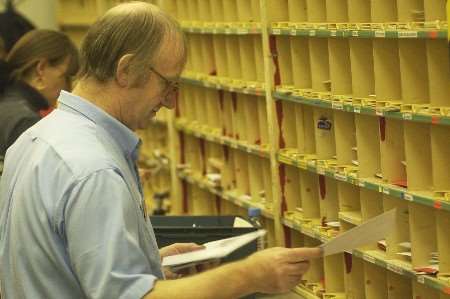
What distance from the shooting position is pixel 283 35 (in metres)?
5.15

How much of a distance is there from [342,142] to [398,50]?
71 cm

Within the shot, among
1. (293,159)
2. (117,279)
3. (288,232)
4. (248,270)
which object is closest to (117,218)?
(117,279)

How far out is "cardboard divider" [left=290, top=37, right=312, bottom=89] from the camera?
5031 millimetres

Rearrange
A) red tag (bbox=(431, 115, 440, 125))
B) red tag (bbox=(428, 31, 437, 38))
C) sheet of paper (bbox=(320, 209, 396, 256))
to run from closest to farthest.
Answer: sheet of paper (bbox=(320, 209, 396, 256)) → red tag (bbox=(428, 31, 437, 38)) → red tag (bbox=(431, 115, 440, 125))

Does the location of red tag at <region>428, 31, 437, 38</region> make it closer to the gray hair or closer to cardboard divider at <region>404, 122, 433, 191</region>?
cardboard divider at <region>404, 122, 433, 191</region>

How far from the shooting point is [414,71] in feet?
13.0

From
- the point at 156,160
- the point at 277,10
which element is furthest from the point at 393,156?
the point at 156,160

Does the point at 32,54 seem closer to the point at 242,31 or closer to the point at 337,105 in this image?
the point at 242,31

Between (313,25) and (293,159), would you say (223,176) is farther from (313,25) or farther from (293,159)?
(313,25)

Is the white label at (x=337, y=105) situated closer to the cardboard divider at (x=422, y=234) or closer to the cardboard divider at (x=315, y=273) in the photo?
the cardboard divider at (x=422, y=234)

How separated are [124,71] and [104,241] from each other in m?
0.52

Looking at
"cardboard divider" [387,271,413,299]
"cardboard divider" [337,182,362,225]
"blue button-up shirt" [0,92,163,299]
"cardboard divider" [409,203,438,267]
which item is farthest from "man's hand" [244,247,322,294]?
"cardboard divider" [337,182,362,225]

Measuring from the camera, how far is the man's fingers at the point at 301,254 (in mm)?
2588

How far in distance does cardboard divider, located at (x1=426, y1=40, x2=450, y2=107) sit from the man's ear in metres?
1.58
